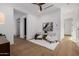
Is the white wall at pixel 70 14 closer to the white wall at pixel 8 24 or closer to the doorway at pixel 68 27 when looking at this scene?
the doorway at pixel 68 27

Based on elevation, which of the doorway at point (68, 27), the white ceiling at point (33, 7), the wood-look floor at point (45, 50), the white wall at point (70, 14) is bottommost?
the wood-look floor at point (45, 50)

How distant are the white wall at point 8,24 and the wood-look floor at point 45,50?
139mm

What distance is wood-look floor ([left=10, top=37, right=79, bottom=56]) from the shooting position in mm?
1679

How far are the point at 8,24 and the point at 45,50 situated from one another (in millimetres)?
719

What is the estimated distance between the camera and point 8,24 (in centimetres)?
169

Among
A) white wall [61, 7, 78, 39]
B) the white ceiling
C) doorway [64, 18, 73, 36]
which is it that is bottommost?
doorway [64, 18, 73, 36]

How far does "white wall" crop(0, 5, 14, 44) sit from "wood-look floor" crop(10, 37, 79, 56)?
139mm

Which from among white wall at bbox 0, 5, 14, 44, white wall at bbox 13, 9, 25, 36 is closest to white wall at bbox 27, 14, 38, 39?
white wall at bbox 13, 9, 25, 36

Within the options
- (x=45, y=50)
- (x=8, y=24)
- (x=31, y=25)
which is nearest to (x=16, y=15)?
(x=8, y=24)

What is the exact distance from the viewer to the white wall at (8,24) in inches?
65.4

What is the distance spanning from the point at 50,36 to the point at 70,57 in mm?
456

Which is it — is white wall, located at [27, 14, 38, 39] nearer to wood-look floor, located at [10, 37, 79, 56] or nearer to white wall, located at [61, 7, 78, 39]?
wood-look floor, located at [10, 37, 79, 56]

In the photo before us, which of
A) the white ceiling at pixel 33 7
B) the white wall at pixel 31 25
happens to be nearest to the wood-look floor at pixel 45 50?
the white wall at pixel 31 25

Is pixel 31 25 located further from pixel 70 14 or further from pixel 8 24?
pixel 70 14
